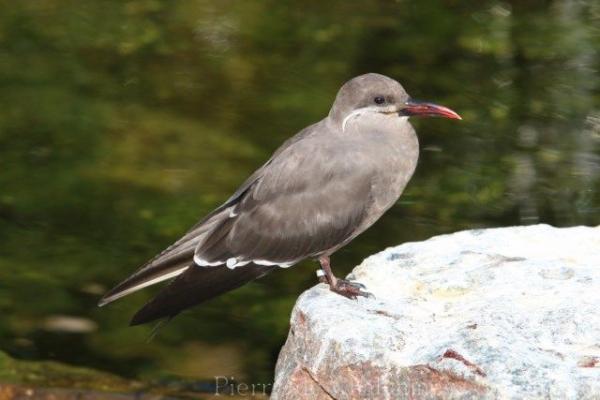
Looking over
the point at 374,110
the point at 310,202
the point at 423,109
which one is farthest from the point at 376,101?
the point at 310,202

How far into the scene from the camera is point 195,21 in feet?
36.4

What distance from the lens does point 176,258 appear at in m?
6.27

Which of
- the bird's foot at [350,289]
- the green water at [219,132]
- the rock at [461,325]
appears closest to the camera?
the rock at [461,325]

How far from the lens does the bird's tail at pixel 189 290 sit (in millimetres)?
6117

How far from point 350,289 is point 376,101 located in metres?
0.96

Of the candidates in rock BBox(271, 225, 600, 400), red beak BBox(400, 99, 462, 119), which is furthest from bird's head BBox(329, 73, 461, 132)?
rock BBox(271, 225, 600, 400)

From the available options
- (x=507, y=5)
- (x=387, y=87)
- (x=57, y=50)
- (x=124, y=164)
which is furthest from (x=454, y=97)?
(x=387, y=87)

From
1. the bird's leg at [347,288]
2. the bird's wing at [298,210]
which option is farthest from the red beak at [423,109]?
the bird's leg at [347,288]

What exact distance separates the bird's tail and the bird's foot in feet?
1.94

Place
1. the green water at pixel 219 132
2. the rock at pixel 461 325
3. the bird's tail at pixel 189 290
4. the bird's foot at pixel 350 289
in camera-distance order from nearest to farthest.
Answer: the rock at pixel 461 325
the bird's foot at pixel 350 289
the bird's tail at pixel 189 290
the green water at pixel 219 132

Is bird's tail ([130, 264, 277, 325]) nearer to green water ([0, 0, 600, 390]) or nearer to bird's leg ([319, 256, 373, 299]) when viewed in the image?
bird's leg ([319, 256, 373, 299])

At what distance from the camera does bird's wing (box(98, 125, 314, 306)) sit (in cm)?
618

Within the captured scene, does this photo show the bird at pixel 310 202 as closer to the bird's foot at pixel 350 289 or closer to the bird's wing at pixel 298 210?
the bird's wing at pixel 298 210

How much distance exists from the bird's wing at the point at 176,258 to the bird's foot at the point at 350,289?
31.1 inches
